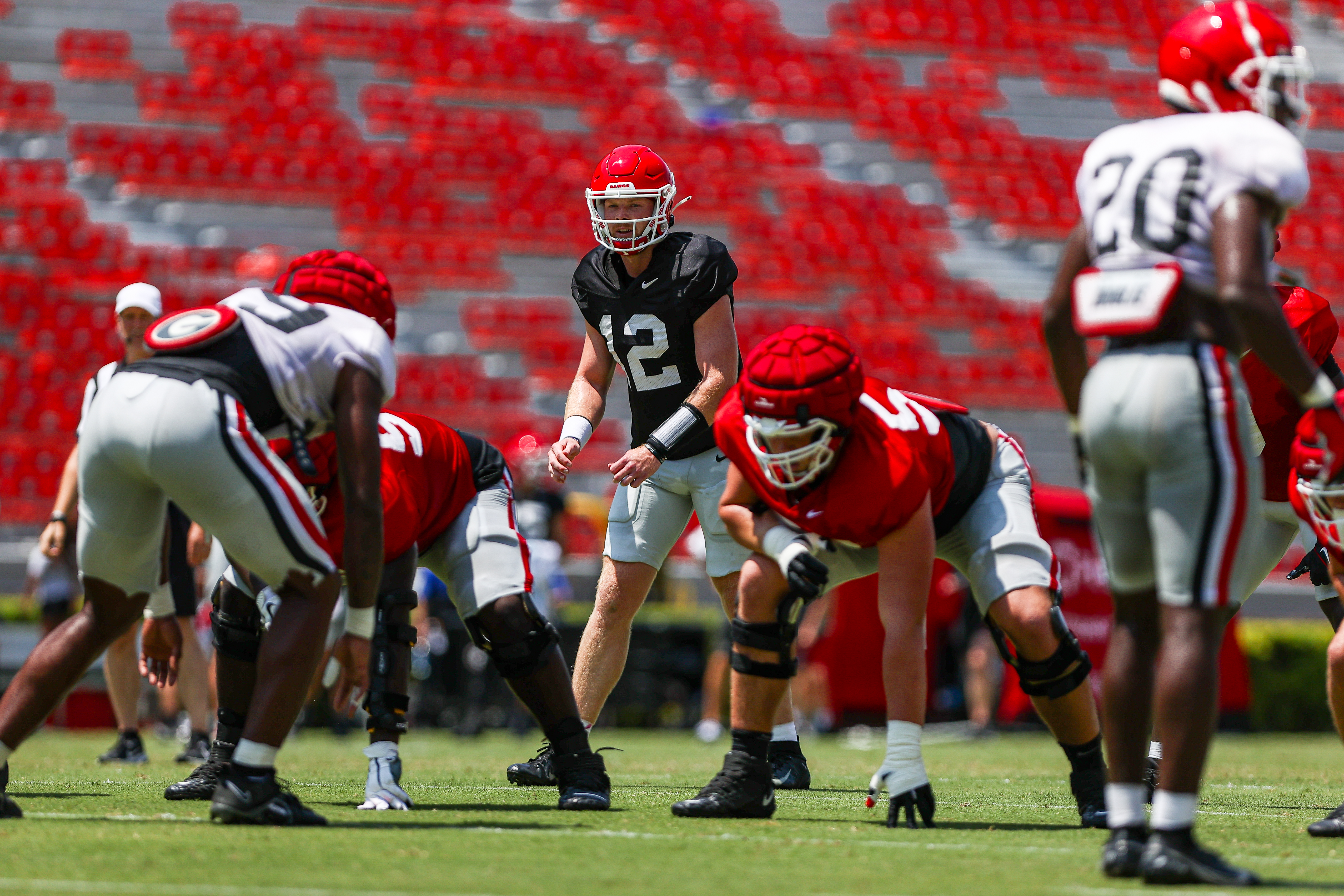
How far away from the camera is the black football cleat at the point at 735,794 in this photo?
15.9 feet

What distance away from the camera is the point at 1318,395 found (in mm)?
3596

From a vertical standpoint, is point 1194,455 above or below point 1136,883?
above

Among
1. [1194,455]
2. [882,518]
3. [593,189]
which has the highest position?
[593,189]

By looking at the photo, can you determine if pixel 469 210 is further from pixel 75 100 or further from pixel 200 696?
pixel 200 696

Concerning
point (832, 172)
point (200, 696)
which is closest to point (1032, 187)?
point (832, 172)

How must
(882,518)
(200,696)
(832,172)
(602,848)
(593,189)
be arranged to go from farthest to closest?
(832,172)
(200,696)
(593,189)
(882,518)
(602,848)

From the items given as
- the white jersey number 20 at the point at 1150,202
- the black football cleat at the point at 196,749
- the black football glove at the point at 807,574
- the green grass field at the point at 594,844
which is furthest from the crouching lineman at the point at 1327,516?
the black football cleat at the point at 196,749

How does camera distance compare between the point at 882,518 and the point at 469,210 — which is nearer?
the point at 882,518

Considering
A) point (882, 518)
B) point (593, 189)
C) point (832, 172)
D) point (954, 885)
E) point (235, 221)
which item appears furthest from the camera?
point (832, 172)

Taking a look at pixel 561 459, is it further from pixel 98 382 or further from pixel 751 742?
pixel 98 382

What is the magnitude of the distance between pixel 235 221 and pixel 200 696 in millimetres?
13033

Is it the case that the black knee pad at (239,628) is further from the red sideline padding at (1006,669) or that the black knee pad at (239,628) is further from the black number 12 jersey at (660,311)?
the red sideline padding at (1006,669)

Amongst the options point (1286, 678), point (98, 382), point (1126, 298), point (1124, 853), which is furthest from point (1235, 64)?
point (1286, 678)

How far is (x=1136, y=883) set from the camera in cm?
352
